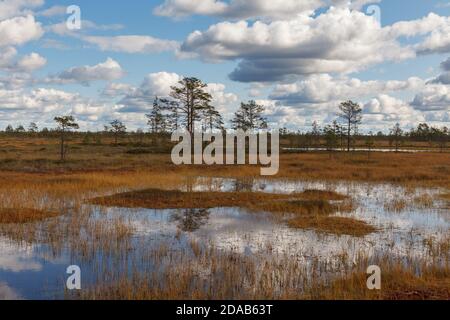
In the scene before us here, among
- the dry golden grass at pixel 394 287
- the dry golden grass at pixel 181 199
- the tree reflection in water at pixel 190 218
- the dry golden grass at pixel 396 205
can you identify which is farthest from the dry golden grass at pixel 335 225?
the dry golden grass at pixel 181 199

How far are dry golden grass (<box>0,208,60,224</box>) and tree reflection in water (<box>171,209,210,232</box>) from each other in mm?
5775

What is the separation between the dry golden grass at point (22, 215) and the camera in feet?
63.2

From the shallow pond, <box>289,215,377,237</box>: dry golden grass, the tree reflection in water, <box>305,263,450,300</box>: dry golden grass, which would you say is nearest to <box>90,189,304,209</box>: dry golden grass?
the shallow pond

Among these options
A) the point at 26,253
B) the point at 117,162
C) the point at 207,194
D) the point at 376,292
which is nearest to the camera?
the point at 376,292

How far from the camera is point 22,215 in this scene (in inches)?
778

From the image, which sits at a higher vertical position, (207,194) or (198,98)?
(198,98)

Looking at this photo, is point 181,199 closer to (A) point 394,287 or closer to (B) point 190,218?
(B) point 190,218

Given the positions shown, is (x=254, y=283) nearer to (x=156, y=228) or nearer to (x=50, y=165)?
(x=156, y=228)

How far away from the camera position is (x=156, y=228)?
18.8m

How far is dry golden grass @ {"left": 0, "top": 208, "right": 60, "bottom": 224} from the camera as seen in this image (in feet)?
63.2

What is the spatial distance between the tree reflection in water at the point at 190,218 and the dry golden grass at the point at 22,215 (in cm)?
577
